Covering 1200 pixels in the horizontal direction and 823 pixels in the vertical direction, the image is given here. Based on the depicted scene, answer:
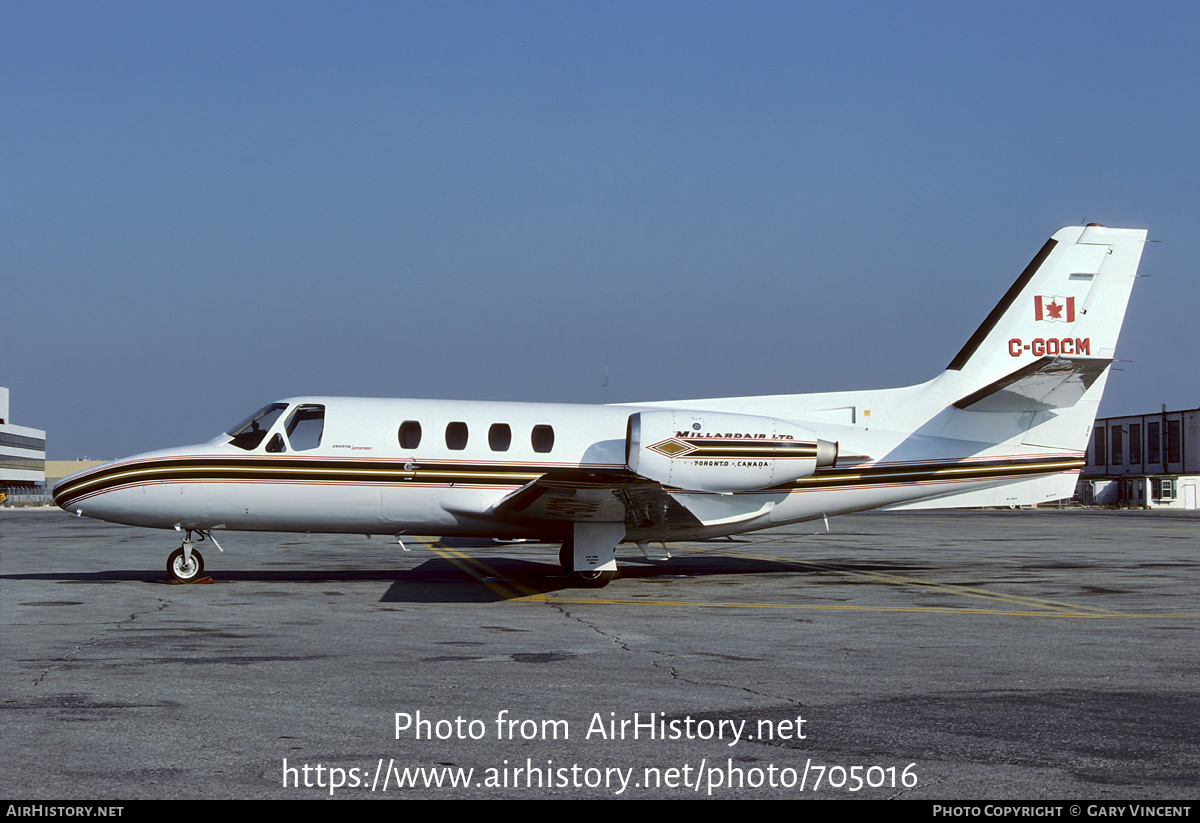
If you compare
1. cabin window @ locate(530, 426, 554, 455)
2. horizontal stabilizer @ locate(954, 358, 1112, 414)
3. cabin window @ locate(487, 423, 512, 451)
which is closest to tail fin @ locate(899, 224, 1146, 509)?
horizontal stabilizer @ locate(954, 358, 1112, 414)

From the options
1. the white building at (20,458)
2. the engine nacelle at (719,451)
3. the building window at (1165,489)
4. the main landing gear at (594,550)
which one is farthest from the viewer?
the white building at (20,458)

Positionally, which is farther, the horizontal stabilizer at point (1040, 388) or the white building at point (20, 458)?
the white building at point (20, 458)

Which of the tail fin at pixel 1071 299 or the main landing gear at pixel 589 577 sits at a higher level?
the tail fin at pixel 1071 299

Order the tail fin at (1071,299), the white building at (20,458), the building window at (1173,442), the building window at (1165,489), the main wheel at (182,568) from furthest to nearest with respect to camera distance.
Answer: the white building at (20,458), the building window at (1173,442), the building window at (1165,489), the tail fin at (1071,299), the main wheel at (182,568)

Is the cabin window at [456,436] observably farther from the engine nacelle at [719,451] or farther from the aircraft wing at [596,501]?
the engine nacelle at [719,451]

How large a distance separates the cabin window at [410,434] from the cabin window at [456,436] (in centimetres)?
46

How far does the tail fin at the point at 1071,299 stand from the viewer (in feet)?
57.6

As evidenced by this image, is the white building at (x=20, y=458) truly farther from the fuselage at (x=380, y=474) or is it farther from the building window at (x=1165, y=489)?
the fuselage at (x=380, y=474)

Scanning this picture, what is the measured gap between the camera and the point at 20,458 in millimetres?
129750

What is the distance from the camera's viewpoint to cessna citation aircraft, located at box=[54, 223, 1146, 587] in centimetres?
1529

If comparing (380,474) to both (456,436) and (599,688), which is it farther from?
(599,688)

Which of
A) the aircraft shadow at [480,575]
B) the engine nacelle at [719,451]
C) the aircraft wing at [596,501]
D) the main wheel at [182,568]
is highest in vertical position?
the engine nacelle at [719,451]

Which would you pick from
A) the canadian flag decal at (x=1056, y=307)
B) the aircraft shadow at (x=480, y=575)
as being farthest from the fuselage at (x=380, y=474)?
the canadian flag decal at (x=1056, y=307)

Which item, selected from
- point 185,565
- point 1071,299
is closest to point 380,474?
point 185,565
